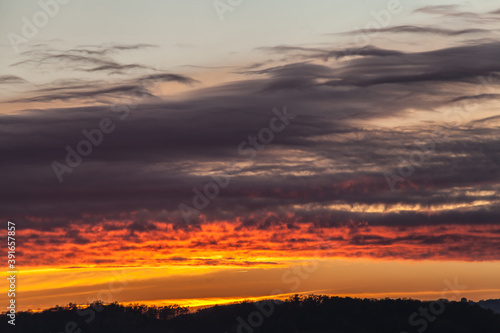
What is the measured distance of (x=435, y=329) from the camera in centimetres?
19575

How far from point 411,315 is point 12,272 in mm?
134887

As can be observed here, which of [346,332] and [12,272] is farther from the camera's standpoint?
[346,332]

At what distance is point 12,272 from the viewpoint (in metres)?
85.8

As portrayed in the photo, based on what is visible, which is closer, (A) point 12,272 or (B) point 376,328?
(A) point 12,272

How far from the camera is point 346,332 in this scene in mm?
198875

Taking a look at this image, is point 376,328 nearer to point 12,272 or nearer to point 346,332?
point 346,332

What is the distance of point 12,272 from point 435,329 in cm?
13867

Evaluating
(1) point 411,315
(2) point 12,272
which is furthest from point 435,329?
(2) point 12,272

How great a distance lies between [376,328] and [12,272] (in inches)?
5032

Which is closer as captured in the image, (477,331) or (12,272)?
(12,272)

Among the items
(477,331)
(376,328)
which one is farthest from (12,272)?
(477,331)

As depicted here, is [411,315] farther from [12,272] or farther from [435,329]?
[12,272]

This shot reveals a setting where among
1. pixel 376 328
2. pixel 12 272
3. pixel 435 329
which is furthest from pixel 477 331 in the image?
pixel 12 272

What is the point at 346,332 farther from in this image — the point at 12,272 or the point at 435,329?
the point at 12,272
